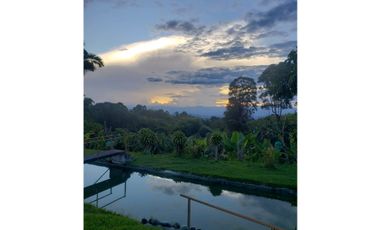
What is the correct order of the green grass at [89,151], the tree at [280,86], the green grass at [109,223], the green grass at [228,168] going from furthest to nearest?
the green grass at [89,151]
the green grass at [228,168]
the tree at [280,86]
the green grass at [109,223]

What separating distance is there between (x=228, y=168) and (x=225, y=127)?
1.70ft

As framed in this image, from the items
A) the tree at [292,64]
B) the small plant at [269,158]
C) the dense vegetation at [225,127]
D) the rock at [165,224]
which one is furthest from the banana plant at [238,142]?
the rock at [165,224]

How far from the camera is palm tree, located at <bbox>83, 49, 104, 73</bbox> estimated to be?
15.6 ft

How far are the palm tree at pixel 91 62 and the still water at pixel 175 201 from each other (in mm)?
1350

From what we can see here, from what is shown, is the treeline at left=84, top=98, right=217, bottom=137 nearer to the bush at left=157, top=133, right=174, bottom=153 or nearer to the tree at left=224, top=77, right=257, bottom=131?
the bush at left=157, top=133, right=174, bottom=153

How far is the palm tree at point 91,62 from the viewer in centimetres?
475

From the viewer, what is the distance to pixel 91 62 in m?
5.03

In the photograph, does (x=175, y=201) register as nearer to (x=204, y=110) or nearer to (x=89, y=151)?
(x=204, y=110)

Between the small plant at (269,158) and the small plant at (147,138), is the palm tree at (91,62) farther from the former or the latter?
the small plant at (269,158)
